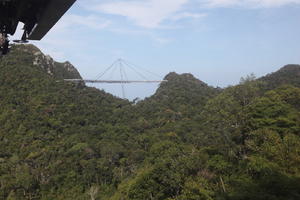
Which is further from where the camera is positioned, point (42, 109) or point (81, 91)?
point (81, 91)

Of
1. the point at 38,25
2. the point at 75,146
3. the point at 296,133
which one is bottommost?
the point at 75,146

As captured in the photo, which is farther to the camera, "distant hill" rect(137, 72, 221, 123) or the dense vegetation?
"distant hill" rect(137, 72, 221, 123)

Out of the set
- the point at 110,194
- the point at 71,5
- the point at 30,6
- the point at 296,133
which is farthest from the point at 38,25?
the point at 110,194

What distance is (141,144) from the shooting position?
3841 centimetres

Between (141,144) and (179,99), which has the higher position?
(179,99)

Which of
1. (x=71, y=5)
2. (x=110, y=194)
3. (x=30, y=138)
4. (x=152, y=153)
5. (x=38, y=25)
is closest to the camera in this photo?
(x=71, y=5)

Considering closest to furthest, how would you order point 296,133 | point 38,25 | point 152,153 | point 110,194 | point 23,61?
1. point 38,25
2. point 296,133
3. point 110,194
4. point 152,153
5. point 23,61

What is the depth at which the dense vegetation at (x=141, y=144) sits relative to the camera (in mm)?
19172

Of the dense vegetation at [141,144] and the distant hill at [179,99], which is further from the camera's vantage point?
the distant hill at [179,99]

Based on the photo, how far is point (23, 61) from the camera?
169ft

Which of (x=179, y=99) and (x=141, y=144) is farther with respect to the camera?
(x=179, y=99)

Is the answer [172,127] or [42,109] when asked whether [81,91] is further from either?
[172,127]

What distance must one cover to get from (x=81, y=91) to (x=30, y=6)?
5750 centimetres

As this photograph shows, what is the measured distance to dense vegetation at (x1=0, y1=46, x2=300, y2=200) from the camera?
19.2 m
